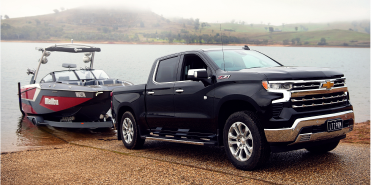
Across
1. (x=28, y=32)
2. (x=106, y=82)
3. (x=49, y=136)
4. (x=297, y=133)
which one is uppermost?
(x=28, y=32)

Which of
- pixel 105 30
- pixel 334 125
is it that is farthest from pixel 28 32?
pixel 334 125

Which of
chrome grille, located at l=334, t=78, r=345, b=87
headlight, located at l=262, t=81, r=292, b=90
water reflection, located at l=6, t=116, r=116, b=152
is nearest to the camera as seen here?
headlight, located at l=262, t=81, r=292, b=90

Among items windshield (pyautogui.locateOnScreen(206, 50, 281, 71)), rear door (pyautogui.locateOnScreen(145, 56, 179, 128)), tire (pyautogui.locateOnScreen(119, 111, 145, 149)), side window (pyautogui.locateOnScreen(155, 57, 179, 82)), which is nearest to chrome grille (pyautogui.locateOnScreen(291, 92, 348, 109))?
windshield (pyautogui.locateOnScreen(206, 50, 281, 71))

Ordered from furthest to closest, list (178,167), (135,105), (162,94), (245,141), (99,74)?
(99,74) < (135,105) < (162,94) < (178,167) < (245,141)

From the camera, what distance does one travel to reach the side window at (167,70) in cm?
744

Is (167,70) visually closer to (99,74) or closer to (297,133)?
(297,133)

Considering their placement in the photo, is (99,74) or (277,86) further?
(99,74)

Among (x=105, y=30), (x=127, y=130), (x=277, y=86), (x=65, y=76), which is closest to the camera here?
(x=277, y=86)

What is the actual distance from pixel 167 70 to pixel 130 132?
72.9 inches

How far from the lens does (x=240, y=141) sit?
5.84 meters

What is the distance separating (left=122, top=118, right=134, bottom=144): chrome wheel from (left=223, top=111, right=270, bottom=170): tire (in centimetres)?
306

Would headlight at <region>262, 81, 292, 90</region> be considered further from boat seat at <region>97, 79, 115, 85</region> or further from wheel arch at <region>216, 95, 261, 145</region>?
boat seat at <region>97, 79, 115, 85</region>

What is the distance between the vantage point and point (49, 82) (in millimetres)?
13875

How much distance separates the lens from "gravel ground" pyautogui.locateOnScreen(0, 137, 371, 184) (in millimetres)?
5531
